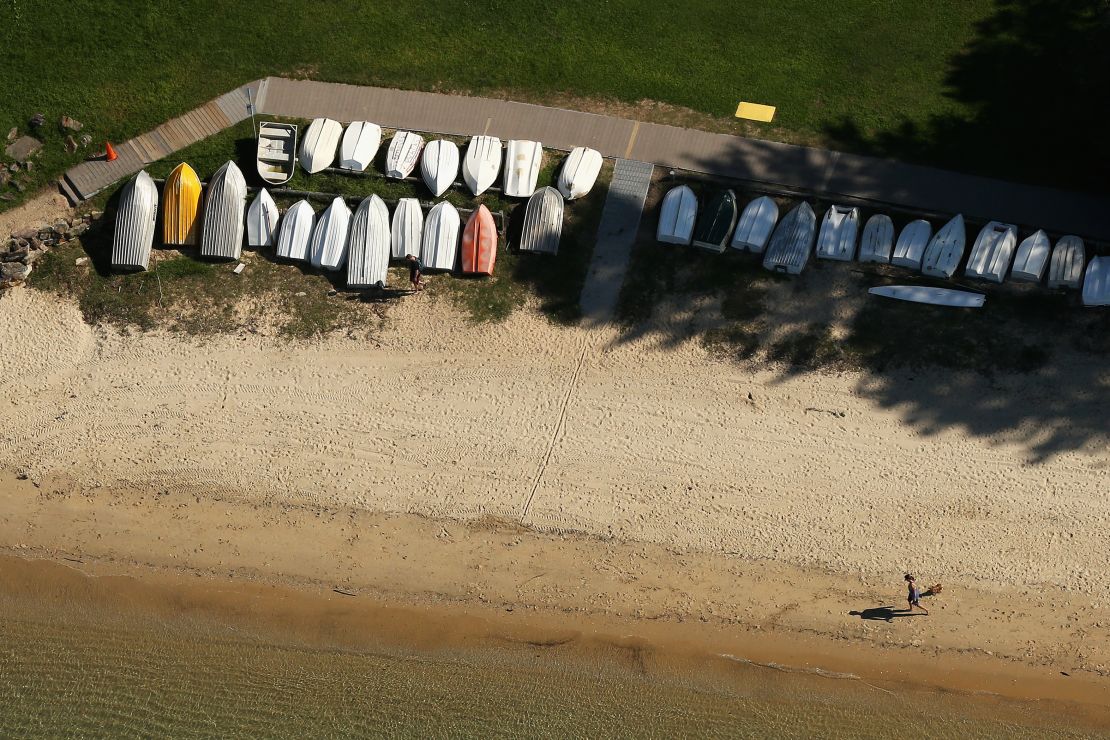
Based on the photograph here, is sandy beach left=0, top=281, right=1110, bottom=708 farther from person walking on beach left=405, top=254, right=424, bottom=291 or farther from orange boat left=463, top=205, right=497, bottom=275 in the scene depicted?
orange boat left=463, top=205, right=497, bottom=275

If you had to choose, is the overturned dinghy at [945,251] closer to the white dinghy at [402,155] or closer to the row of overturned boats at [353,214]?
the row of overturned boats at [353,214]

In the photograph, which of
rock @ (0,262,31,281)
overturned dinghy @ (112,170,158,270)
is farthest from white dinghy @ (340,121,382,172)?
rock @ (0,262,31,281)

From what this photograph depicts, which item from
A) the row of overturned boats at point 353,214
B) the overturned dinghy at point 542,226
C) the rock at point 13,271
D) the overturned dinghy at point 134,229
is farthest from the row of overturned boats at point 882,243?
the rock at point 13,271

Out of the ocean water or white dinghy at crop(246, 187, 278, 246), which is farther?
white dinghy at crop(246, 187, 278, 246)

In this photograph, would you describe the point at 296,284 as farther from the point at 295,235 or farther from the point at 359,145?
the point at 359,145

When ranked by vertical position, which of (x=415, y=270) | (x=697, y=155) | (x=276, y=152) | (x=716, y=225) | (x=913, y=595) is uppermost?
(x=697, y=155)

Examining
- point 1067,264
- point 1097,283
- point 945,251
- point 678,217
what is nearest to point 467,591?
point 678,217

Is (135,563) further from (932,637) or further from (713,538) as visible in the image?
(932,637)
